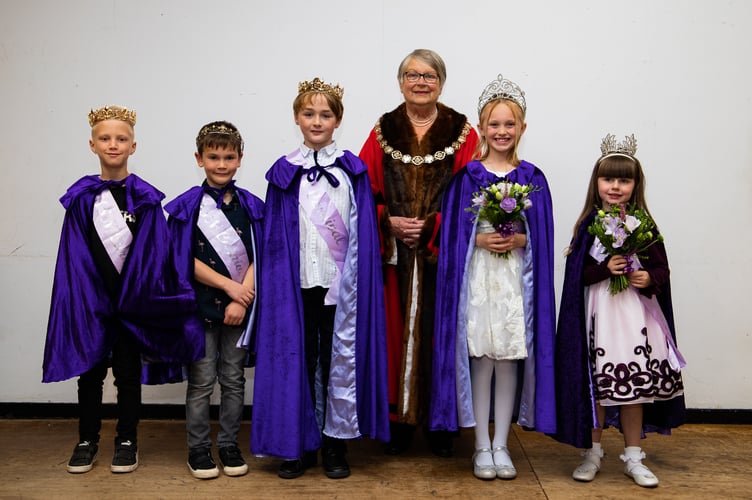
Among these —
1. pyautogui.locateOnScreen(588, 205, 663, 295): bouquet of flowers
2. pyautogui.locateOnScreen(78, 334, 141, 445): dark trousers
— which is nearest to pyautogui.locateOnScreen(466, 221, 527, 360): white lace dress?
pyautogui.locateOnScreen(588, 205, 663, 295): bouquet of flowers

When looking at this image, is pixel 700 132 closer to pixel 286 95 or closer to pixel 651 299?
pixel 651 299

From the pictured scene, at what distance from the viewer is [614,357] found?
3330mm

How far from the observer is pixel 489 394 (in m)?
3.49

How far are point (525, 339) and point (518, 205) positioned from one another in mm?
581

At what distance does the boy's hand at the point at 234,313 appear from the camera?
342 centimetres

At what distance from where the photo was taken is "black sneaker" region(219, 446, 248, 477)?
3422mm

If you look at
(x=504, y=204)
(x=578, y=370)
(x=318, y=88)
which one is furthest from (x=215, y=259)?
(x=578, y=370)

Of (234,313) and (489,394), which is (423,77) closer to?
(234,313)

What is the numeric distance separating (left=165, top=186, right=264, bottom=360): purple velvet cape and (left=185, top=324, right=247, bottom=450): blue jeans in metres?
0.10

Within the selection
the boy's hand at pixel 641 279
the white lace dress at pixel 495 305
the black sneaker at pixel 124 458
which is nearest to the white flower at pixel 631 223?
the boy's hand at pixel 641 279

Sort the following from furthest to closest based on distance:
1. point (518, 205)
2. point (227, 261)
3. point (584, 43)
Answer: point (584, 43) < point (227, 261) < point (518, 205)

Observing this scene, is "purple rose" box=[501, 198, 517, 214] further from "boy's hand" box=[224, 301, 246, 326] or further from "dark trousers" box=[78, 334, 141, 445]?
"dark trousers" box=[78, 334, 141, 445]

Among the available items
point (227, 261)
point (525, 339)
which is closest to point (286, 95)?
point (227, 261)

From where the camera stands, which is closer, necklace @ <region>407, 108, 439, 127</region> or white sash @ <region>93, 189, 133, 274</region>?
white sash @ <region>93, 189, 133, 274</region>
